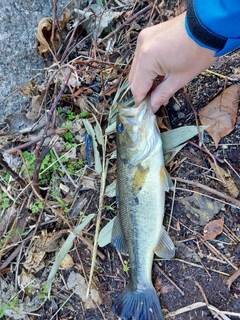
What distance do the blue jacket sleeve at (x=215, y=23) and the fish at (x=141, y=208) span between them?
2.97 feet

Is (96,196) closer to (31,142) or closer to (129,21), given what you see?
(31,142)

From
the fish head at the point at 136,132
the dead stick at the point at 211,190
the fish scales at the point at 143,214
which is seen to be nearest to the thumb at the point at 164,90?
the fish head at the point at 136,132

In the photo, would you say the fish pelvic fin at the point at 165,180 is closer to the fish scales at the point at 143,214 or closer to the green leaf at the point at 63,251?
the fish scales at the point at 143,214

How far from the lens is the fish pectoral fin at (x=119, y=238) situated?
3.12m

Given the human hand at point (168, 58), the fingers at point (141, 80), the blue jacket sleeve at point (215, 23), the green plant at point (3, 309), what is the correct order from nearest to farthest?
the blue jacket sleeve at point (215, 23)
the human hand at point (168, 58)
the fingers at point (141, 80)
the green plant at point (3, 309)

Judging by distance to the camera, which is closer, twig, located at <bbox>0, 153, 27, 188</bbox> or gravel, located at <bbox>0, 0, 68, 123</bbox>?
twig, located at <bbox>0, 153, 27, 188</bbox>

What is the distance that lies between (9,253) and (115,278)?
42.8 inches

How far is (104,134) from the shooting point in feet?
11.4

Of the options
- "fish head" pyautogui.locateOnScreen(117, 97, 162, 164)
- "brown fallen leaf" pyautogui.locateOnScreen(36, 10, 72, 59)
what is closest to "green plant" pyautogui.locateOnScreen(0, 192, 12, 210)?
"fish head" pyautogui.locateOnScreen(117, 97, 162, 164)

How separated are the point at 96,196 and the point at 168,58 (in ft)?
5.03

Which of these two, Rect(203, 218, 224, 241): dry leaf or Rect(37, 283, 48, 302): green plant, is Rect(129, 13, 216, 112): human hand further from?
Rect(37, 283, 48, 302): green plant

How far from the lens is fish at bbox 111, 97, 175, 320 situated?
300 cm

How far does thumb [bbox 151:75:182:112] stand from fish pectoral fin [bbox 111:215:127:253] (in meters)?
1.01

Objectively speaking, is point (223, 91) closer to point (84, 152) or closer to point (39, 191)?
point (84, 152)
